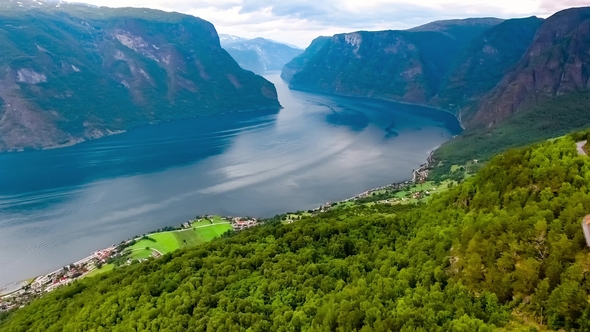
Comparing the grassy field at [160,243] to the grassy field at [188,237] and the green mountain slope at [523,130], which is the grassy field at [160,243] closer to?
the grassy field at [188,237]

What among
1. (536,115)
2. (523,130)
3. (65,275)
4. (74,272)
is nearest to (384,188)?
(74,272)

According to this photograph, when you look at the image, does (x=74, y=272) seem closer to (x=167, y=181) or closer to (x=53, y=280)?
(x=53, y=280)

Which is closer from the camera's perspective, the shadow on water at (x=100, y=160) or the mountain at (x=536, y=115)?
the shadow on water at (x=100, y=160)

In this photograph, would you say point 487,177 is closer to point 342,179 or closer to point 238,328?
point 238,328

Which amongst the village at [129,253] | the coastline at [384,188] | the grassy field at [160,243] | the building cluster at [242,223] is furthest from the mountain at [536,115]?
the grassy field at [160,243]

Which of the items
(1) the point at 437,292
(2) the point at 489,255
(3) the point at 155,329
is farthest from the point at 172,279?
(2) the point at 489,255

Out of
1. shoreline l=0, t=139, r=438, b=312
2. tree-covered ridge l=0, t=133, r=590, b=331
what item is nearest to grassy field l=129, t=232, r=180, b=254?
shoreline l=0, t=139, r=438, b=312
